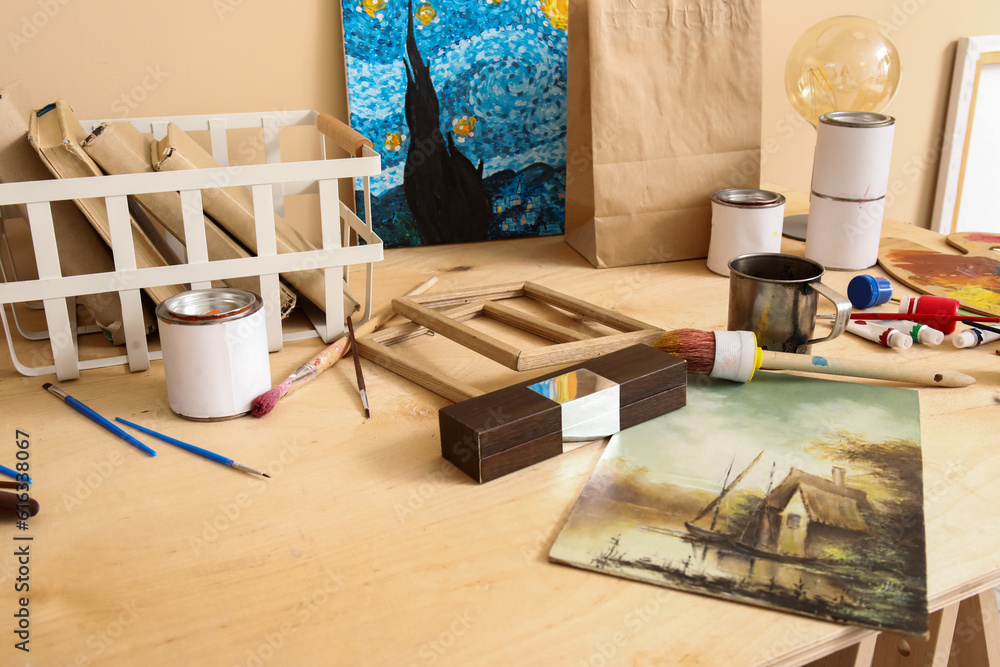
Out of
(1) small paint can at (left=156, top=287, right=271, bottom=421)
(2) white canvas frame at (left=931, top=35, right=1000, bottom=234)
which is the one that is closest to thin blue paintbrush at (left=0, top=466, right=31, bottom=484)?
(1) small paint can at (left=156, top=287, right=271, bottom=421)

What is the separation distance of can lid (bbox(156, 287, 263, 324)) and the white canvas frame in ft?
4.28

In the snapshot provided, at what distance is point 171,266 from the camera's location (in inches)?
29.3

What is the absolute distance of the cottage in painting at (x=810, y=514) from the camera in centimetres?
52

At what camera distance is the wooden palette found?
2.99 feet

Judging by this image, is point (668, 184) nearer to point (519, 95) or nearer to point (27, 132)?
point (519, 95)

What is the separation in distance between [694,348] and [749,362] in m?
0.05

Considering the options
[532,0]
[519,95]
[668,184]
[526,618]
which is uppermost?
[532,0]

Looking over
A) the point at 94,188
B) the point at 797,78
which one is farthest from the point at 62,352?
the point at 797,78

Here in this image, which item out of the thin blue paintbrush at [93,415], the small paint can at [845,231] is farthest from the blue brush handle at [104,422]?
the small paint can at [845,231]

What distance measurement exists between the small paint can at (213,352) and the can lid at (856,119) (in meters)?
0.71

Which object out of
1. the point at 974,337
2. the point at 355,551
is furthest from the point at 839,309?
the point at 355,551

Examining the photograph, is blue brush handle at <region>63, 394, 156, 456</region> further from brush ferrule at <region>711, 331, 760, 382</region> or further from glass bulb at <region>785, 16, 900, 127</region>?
glass bulb at <region>785, 16, 900, 127</region>

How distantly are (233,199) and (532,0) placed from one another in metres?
0.53

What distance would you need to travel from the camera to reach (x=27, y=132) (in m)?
0.77
